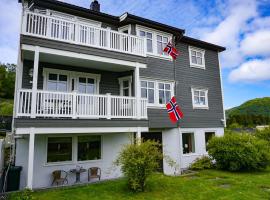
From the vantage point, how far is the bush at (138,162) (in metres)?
8.84

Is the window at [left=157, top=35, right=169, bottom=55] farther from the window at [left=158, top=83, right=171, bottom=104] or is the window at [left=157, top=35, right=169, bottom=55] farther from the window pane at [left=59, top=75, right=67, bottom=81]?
the window pane at [left=59, top=75, right=67, bottom=81]

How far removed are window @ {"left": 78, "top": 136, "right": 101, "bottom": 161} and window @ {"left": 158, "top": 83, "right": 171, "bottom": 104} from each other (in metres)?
5.09

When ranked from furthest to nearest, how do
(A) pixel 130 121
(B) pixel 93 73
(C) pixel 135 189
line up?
(B) pixel 93 73 → (A) pixel 130 121 → (C) pixel 135 189

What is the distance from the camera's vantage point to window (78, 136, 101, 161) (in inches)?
487

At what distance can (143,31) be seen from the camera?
14.9m

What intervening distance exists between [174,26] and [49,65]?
9.23 metres

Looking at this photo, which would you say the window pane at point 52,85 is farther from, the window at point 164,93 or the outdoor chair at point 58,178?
the window at point 164,93

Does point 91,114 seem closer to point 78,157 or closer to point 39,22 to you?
point 78,157

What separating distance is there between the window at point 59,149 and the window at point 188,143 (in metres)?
8.67

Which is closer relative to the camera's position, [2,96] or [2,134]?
[2,134]

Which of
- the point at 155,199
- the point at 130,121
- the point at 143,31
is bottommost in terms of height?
the point at 155,199

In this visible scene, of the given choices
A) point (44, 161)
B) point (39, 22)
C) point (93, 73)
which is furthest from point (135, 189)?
point (39, 22)

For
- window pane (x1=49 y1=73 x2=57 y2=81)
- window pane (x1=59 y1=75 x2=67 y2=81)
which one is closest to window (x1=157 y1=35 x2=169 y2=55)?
window pane (x1=59 y1=75 x2=67 y2=81)

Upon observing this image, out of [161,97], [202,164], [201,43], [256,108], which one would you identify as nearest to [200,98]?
[161,97]
